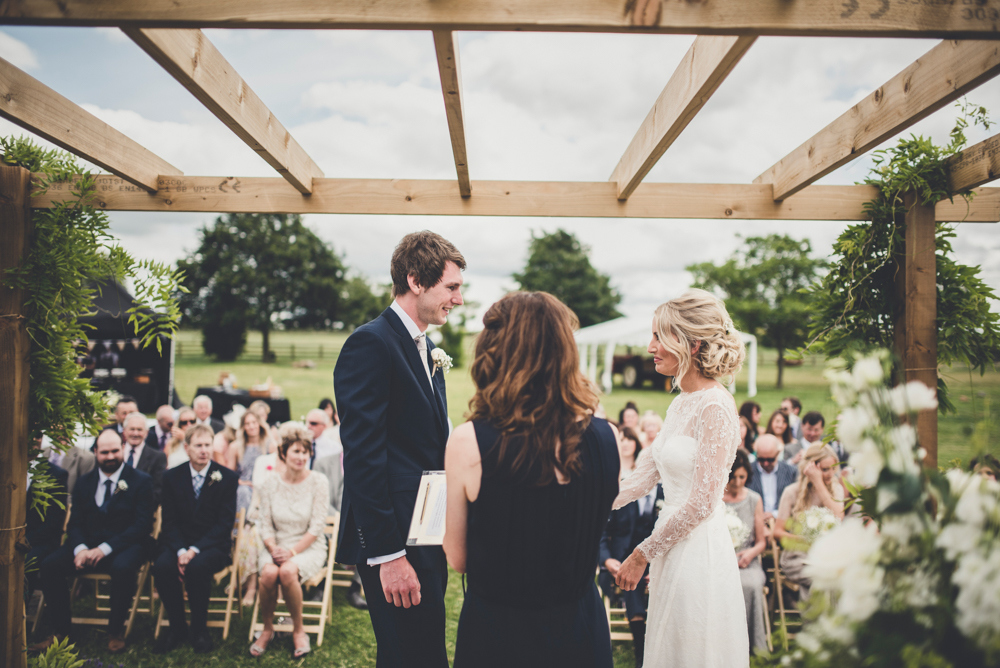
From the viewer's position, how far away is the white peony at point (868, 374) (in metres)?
1.11

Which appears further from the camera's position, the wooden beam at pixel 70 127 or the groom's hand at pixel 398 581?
the wooden beam at pixel 70 127

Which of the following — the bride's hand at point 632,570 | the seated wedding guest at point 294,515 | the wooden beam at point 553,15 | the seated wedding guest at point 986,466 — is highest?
the wooden beam at point 553,15

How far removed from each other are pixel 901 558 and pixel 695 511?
1.29 m

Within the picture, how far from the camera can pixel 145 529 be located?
468 cm

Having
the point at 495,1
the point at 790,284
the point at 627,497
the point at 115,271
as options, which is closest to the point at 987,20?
the point at 495,1

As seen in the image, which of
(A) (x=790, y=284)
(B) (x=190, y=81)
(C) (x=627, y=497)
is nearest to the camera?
(B) (x=190, y=81)

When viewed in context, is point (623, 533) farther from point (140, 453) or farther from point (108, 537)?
point (140, 453)

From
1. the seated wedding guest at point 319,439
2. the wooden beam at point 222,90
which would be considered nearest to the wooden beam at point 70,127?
the wooden beam at point 222,90

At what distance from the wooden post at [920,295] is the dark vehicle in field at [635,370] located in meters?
23.6

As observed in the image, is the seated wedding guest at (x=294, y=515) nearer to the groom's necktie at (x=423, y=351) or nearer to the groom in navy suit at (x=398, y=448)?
the groom in navy suit at (x=398, y=448)

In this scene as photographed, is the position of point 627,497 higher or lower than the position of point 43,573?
higher

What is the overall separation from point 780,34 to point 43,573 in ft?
19.6

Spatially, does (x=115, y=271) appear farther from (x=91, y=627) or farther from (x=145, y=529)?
(x=91, y=627)

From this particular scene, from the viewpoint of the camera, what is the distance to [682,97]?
2496mm
